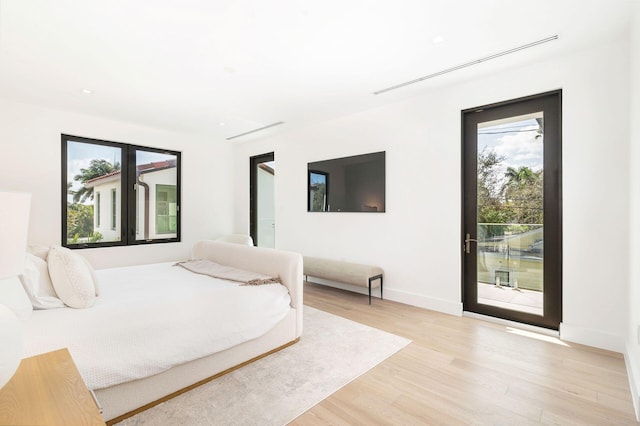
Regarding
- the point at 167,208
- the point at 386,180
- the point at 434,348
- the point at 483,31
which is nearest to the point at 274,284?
the point at 434,348

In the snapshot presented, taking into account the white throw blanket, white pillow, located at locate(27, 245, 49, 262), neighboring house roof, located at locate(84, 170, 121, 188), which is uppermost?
neighboring house roof, located at locate(84, 170, 121, 188)

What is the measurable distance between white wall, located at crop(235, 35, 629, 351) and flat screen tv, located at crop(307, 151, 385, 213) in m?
0.11

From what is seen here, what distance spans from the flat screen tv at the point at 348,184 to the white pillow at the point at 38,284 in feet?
11.0

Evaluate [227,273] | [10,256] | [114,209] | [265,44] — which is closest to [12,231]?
[10,256]

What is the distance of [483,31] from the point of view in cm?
244

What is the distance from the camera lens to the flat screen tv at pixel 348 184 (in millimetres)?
4184

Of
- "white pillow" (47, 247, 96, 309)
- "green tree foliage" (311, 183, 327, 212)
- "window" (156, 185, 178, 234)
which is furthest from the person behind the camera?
"window" (156, 185, 178, 234)

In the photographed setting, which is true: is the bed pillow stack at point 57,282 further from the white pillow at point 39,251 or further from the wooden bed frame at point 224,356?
the wooden bed frame at point 224,356

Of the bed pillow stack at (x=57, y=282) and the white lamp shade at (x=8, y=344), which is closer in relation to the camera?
the white lamp shade at (x=8, y=344)

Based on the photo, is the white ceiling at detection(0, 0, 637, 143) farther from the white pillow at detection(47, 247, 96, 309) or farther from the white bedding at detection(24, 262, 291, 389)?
the white bedding at detection(24, 262, 291, 389)

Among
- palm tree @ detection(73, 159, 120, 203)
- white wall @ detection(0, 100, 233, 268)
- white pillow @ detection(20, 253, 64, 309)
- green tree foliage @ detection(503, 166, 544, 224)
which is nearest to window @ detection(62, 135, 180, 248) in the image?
palm tree @ detection(73, 159, 120, 203)

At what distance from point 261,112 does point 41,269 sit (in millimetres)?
3112

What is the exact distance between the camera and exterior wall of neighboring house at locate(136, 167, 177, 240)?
5.20 metres

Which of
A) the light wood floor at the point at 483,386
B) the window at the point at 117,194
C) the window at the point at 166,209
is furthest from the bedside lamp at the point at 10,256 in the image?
the window at the point at 166,209
